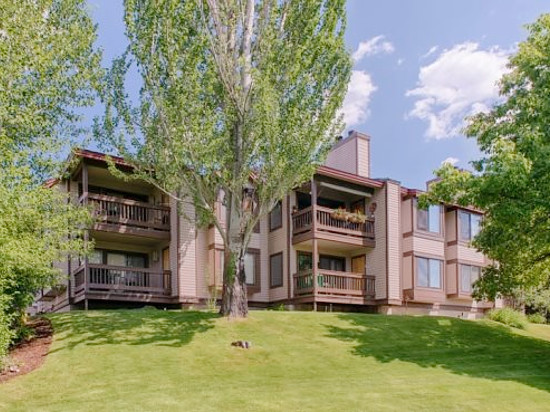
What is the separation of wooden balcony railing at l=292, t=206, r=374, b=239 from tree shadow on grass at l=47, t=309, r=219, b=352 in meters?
7.30

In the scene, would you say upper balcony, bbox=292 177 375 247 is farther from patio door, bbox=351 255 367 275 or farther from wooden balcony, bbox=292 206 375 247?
patio door, bbox=351 255 367 275

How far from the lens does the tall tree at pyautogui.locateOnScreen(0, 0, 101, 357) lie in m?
12.4

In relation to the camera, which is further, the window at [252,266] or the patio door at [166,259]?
the window at [252,266]

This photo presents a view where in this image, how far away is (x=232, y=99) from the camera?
16.2 metres

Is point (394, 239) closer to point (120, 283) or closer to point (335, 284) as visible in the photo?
point (335, 284)

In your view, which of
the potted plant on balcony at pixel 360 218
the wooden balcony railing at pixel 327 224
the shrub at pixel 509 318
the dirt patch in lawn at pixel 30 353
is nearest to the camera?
the dirt patch in lawn at pixel 30 353

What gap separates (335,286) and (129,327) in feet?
34.2

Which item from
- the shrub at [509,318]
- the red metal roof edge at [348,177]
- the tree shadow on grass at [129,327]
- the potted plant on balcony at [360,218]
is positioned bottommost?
the shrub at [509,318]

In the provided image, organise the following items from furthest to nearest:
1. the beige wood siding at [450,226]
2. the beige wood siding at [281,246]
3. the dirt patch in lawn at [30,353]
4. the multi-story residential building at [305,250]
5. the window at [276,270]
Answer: the beige wood siding at [450,226] < the window at [276,270] < the beige wood siding at [281,246] < the multi-story residential building at [305,250] < the dirt patch in lawn at [30,353]

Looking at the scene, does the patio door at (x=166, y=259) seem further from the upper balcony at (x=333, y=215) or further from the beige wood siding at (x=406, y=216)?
the beige wood siding at (x=406, y=216)

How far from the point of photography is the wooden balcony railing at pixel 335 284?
22938 mm

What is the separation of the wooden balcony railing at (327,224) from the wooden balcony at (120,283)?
5.94 m

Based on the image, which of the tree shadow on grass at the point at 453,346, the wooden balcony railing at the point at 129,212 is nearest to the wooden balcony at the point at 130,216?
the wooden balcony railing at the point at 129,212

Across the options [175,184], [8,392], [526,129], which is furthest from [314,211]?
[8,392]
